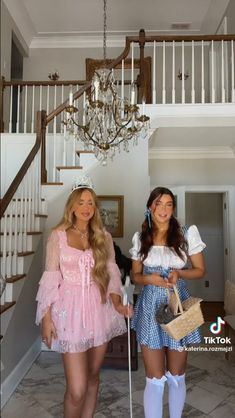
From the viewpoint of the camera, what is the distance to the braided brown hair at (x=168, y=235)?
5.76 feet

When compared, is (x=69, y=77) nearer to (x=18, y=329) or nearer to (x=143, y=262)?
(x=18, y=329)

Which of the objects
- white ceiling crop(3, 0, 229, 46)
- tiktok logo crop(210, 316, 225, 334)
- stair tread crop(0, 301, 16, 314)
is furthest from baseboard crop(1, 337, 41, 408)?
white ceiling crop(3, 0, 229, 46)

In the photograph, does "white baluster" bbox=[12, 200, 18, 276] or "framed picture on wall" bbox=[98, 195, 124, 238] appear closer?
"white baluster" bbox=[12, 200, 18, 276]

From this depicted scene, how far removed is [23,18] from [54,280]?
5.29 metres

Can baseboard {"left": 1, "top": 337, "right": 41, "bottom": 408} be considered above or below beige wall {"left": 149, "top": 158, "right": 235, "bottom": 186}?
below

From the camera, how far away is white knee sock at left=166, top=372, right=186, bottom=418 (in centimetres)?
173

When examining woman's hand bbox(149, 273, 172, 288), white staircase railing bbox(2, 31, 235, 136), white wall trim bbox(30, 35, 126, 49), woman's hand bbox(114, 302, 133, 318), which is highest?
white wall trim bbox(30, 35, 126, 49)

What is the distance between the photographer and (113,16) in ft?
17.9

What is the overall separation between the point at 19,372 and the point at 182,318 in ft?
6.16

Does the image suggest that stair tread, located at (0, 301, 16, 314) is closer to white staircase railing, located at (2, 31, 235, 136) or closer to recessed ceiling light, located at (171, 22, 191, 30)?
white staircase railing, located at (2, 31, 235, 136)

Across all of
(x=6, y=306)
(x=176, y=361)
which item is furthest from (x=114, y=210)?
(x=176, y=361)

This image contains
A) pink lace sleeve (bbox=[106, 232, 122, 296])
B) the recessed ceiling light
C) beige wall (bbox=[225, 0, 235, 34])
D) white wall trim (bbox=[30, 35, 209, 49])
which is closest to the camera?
pink lace sleeve (bbox=[106, 232, 122, 296])

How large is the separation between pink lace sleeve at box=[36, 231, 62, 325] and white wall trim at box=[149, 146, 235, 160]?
142 inches

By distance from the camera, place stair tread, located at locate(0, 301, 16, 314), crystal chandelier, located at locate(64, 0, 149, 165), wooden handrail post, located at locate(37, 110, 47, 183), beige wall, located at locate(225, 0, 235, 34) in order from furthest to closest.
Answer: beige wall, located at locate(225, 0, 235, 34) < wooden handrail post, located at locate(37, 110, 47, 183) < crystal chandelier, located at locate(64, 0, 149, 165) < stair tread, located at locate(0, 301, 16, 314)
